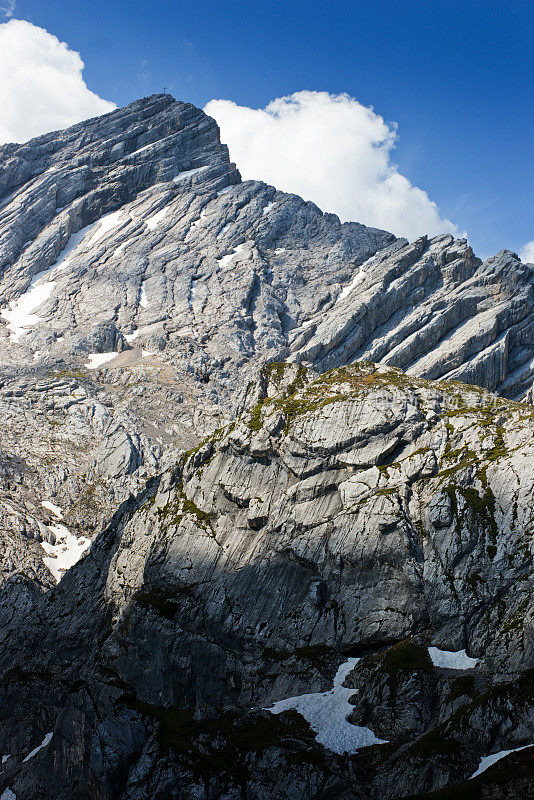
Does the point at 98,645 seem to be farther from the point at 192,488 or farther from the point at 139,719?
the point at 139,719

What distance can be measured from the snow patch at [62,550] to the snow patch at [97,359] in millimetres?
61189

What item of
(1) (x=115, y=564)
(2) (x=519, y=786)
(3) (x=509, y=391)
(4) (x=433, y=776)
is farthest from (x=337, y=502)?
(3) (x=509, y=391)

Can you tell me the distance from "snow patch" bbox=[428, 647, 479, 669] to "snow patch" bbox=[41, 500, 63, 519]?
98.1 meters

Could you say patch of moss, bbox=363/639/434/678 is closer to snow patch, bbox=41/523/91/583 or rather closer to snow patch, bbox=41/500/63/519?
snow patch, bbox=41/523/91/583

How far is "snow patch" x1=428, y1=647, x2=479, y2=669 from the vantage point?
177 feet

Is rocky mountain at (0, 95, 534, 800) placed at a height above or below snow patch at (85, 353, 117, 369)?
below

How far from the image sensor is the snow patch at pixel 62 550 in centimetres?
12212

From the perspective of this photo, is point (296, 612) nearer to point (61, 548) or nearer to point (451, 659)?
point (451, 659)

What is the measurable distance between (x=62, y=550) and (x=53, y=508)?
13600 mm

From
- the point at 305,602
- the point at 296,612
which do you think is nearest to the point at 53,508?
the point at 296,612

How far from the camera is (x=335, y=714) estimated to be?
52.5 m

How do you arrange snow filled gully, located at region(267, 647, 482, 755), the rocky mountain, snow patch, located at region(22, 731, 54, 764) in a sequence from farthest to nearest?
snow patch, located at region(22, 731, 54, 764), snow filled gully, located at region(267, 647, 482, 755), the rocky mountain

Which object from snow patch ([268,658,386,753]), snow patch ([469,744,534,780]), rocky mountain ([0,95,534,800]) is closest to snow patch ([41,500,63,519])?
rocky mountain ([0,95,534,800])

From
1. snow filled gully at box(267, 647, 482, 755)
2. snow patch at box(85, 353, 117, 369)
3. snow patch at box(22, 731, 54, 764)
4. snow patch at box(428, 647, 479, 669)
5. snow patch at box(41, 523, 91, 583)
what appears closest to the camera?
snow filled gully at box(267, 647, 482, 755)
